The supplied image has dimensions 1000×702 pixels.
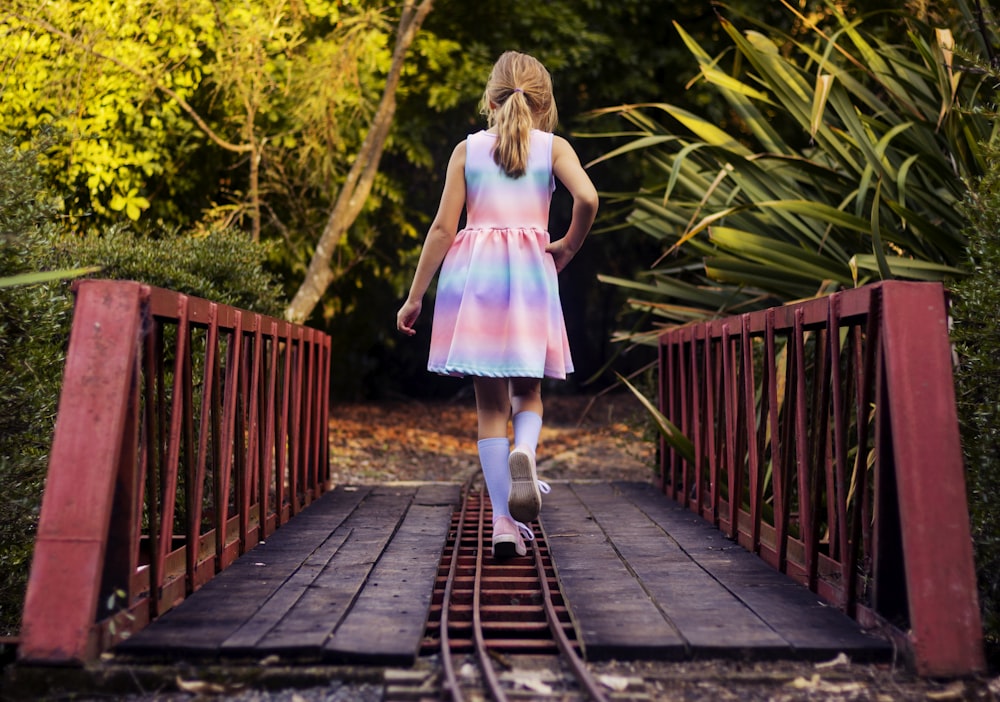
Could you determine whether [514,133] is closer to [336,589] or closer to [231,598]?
[336,589]

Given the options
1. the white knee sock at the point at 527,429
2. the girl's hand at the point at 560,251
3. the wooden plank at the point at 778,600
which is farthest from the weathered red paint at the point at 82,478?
the wooden plank at the point at 778,600

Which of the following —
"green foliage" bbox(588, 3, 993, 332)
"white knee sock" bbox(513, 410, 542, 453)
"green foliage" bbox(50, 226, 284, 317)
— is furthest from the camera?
"green foliage" bbox(50, 226, 284, 317)

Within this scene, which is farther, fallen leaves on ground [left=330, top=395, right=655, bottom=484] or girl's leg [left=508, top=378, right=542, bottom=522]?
fallen leaves on ground [left=330, top=395, right=655, bottom=484]

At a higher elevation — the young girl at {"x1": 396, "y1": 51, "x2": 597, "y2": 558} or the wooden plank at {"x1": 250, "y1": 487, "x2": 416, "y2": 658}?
the young girl at {"x1": 396, "y1": 51, "x2": 597, "y2": 558}

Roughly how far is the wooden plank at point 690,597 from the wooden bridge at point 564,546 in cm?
1

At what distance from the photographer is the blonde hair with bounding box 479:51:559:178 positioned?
420 cm

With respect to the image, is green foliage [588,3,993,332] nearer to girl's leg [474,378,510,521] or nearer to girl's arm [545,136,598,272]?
girl's arm [545,136,598,272]

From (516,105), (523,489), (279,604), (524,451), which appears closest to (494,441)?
(524,451)

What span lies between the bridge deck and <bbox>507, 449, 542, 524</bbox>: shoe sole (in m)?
0.28

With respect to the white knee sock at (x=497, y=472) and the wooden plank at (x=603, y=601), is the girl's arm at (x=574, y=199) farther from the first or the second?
the wooden plank at (x=603, y=601)

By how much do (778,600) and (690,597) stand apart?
291 mm

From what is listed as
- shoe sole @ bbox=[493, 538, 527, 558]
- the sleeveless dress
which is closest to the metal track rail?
shoe sole @ bbox=[493, 538, 527, 558]

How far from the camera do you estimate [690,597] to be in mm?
3535

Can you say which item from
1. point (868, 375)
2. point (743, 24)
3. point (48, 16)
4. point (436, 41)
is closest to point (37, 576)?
point (868, 375)
